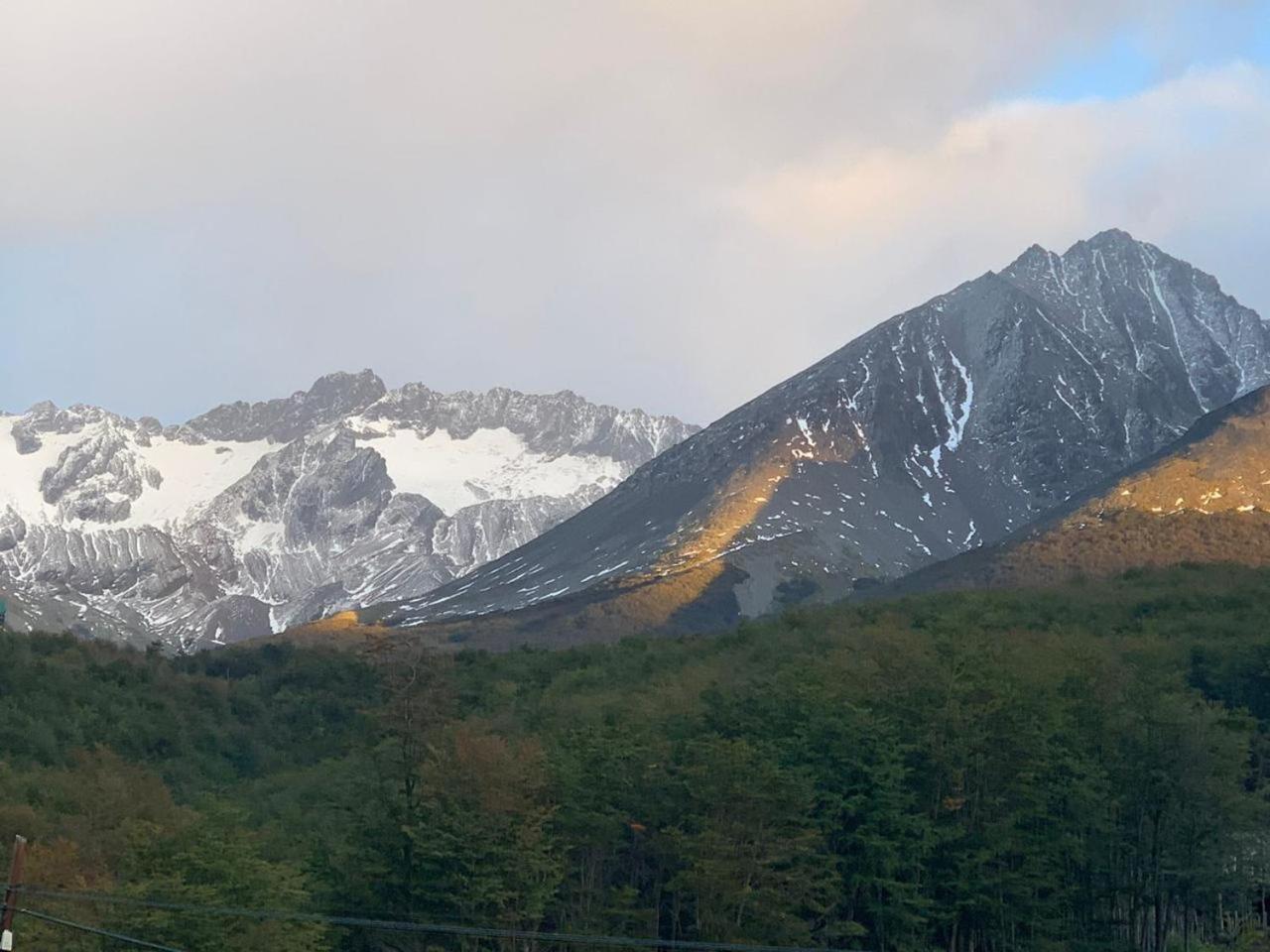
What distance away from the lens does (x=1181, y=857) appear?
78.9 m

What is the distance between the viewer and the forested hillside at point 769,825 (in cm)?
7238

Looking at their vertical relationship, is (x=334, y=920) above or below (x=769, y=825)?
above

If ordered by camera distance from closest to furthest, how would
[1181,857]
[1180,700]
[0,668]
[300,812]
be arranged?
[1181,857]
[1180,700]
[300,812]
[0,668]

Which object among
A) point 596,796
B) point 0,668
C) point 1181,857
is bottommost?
point 1181,857

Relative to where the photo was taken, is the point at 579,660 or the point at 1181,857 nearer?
the point at 1181,857

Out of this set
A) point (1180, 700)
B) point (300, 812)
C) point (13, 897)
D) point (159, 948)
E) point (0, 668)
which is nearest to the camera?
point (13, 897)

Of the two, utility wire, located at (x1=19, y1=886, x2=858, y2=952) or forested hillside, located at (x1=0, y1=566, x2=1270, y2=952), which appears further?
forested hillside, located at (x1=0, y1=566, x2=1270, y2=952)

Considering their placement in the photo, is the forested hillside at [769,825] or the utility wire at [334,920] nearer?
the utility wire at [334,920]

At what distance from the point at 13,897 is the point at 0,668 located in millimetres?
101105

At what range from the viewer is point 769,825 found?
250ft

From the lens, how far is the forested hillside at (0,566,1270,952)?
72.4 m

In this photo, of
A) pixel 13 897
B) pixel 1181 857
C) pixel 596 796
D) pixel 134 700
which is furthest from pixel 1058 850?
pixel 134 700

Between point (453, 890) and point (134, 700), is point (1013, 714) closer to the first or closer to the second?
point (453, 890)

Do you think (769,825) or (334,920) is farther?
(769,825)
